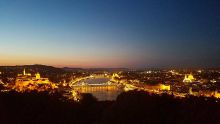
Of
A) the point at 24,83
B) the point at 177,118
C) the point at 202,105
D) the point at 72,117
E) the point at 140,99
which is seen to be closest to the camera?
the point at 177,118

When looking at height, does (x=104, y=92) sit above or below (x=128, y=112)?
below

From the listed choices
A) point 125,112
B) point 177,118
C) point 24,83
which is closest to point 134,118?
point 125,112

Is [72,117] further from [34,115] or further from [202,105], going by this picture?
[202,105]

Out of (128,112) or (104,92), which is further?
(104,92)

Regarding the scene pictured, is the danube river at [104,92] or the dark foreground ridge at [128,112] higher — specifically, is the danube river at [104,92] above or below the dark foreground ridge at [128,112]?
below

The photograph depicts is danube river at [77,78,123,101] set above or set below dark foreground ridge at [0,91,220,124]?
below

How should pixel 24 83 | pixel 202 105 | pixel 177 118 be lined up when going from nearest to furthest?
pixel 177 118, pixel 202 105, pixel 24 83

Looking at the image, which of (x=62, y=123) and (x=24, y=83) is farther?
(x=24, y=83)

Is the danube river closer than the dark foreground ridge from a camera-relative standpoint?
No

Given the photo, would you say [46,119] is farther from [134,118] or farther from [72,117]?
[134,118]

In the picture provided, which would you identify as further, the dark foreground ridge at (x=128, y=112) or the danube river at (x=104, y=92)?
the danube river at (x=104, y=92)
